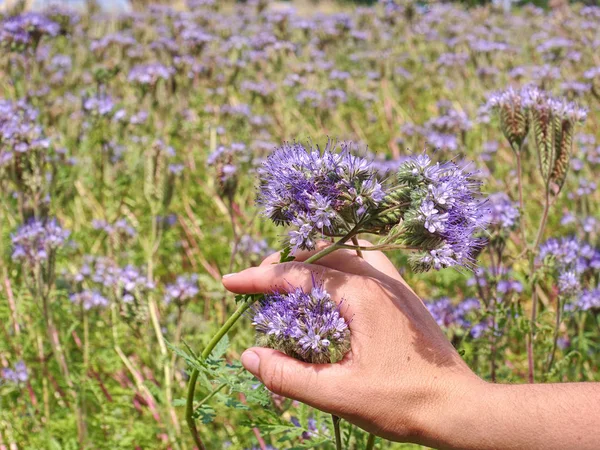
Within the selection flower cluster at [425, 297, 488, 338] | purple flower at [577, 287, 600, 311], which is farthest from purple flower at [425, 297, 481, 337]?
purple flower at [577, 287, 600, 311]

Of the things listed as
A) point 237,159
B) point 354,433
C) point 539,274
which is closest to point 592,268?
point 539,274

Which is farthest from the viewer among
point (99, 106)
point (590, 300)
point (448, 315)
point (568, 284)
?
point (99, 106)

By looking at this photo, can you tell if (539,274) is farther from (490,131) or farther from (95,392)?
(490,131)

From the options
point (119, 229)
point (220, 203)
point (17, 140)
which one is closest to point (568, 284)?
point (119, 229)

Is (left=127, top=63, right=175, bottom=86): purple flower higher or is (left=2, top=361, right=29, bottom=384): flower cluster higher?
(left=127, top=63, right=175, bottom=86): purple flower

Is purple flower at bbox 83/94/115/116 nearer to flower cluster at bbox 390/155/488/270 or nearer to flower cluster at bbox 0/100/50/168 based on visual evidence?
flower cluster at bbox 0/100/50/168

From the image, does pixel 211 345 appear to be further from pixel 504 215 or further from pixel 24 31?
pixel 24 31

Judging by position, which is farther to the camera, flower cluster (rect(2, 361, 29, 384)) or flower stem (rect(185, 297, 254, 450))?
flower cluster (rect(2, 361, 29, 384))
